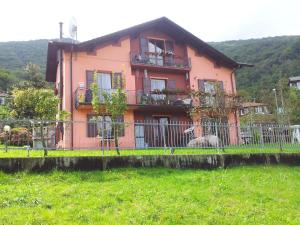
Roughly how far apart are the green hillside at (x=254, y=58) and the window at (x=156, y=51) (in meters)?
39.7

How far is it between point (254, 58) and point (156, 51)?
6389cm

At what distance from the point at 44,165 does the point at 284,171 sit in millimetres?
7961

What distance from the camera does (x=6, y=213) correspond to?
24.4ft

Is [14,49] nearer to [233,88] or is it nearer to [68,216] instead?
[233,88]

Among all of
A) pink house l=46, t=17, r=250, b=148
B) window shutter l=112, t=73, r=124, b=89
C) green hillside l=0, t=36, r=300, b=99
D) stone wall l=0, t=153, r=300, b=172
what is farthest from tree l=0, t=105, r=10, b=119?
green hillside l=0, t=36, r=300, b=99

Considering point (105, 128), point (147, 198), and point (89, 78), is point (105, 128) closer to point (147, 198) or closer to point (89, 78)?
point (147, 198)

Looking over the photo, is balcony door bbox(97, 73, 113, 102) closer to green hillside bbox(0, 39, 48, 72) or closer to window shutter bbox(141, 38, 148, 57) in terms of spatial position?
window shutter bbox(141, 38, 148, 57)

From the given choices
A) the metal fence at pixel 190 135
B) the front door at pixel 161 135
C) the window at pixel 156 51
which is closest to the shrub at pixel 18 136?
the metal fence at pixel 190 135

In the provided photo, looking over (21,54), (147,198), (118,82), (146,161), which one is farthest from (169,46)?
(21,54)

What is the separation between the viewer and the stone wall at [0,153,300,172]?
35.2 feet

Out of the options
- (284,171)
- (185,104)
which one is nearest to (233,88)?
(185,104)

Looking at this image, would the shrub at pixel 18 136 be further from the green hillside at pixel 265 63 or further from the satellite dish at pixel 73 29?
the green hillside at pixel 265 63

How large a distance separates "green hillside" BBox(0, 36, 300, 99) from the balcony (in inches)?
1544

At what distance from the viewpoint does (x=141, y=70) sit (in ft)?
83.8
